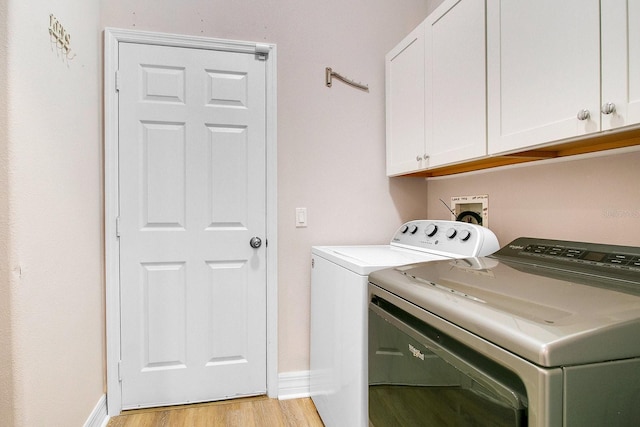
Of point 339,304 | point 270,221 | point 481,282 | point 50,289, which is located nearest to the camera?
point 481,282

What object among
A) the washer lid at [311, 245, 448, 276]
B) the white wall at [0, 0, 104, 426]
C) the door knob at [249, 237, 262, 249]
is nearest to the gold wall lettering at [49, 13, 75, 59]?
the white wall at [0, 0, 104, 426]

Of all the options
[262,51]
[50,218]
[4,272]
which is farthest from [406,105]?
[4,272]

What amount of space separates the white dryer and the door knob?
312 millimetres

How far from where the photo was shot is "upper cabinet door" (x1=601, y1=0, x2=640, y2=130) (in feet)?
3.01

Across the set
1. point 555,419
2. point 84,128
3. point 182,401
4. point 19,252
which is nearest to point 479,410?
point 555,419

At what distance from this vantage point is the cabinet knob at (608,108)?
97 cm

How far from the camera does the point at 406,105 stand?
6.60ft

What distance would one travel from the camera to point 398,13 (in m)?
2.33

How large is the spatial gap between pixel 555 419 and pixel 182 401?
1.94 meters

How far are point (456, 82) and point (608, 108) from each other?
69 cm

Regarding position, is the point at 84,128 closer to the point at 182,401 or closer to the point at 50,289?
the point at 50,289

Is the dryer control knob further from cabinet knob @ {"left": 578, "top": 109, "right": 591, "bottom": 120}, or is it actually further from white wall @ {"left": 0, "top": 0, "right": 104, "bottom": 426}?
white wall @ {"left": 0, "top": 0, "right": 104, "bottom": 426}

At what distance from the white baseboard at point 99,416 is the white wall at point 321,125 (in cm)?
93

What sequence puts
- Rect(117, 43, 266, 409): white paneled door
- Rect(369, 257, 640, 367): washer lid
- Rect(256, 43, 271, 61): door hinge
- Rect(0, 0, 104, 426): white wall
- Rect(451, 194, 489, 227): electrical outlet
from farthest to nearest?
Rect(256, 43, 271, 61): door hinge
Rect(117, 43, 266, 409): white paneled door
Rect(451, 194, 489, 227): electrical outlet
Rect(0, 0, 104, 426): white wall
Rect(369, 257, 640, 367): washer lid
